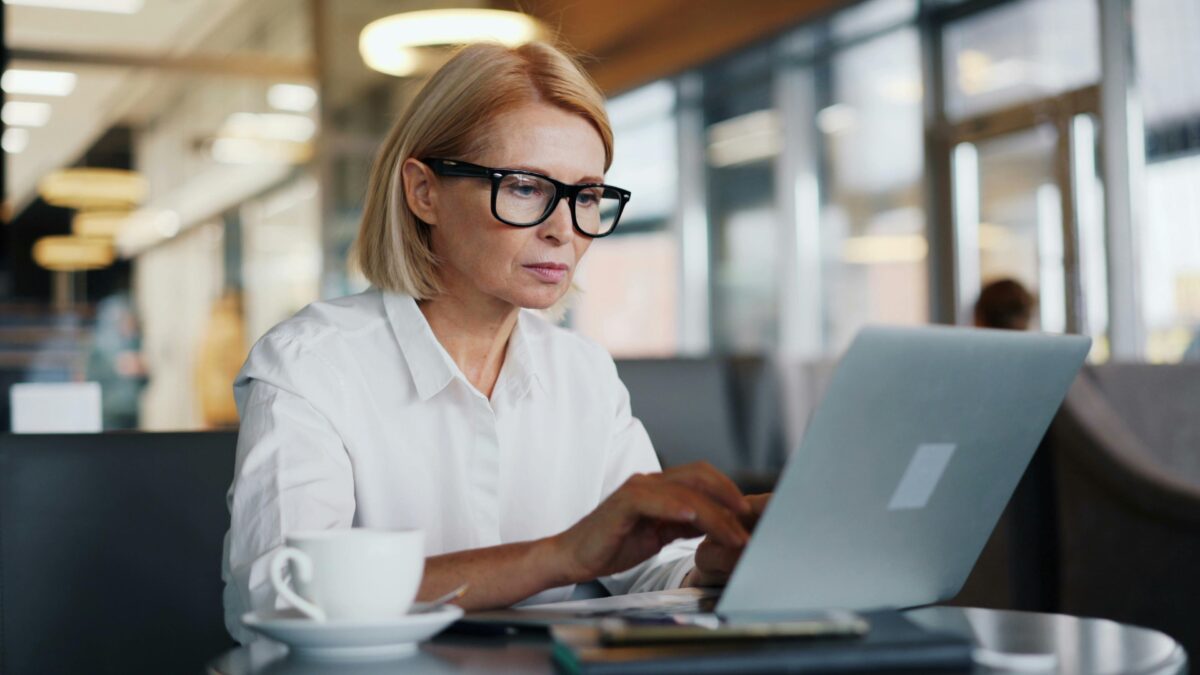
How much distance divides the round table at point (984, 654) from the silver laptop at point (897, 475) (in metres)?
0.05

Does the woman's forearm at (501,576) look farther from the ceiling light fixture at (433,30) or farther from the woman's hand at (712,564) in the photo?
the ceiling light fixture at (433,30)

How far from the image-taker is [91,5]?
6.21 m

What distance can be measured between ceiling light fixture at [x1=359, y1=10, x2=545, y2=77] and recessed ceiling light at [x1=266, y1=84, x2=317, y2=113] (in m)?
0.45

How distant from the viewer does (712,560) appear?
116 cm

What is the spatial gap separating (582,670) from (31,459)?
100 centimetres

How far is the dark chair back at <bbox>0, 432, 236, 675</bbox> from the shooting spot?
1.46 meters

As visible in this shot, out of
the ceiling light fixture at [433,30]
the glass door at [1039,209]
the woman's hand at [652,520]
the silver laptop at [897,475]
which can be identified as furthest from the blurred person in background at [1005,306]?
the woman's hand at [652,520]

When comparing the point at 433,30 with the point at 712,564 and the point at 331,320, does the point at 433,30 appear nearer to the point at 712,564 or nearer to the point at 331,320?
the point at 331,320

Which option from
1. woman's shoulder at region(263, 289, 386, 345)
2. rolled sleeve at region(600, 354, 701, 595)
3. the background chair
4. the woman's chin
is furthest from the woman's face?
the background chair

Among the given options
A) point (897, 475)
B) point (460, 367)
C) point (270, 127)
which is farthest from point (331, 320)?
point (270, 127)

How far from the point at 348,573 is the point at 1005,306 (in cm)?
358

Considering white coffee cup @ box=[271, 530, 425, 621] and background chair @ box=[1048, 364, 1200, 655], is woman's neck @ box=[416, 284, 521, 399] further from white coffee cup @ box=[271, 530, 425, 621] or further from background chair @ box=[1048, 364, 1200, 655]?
background chair @ box=[1048, 364, 1200, 655]

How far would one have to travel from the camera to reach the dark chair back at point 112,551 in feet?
4.79

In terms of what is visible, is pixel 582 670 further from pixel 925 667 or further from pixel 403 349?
pixel 403 349
